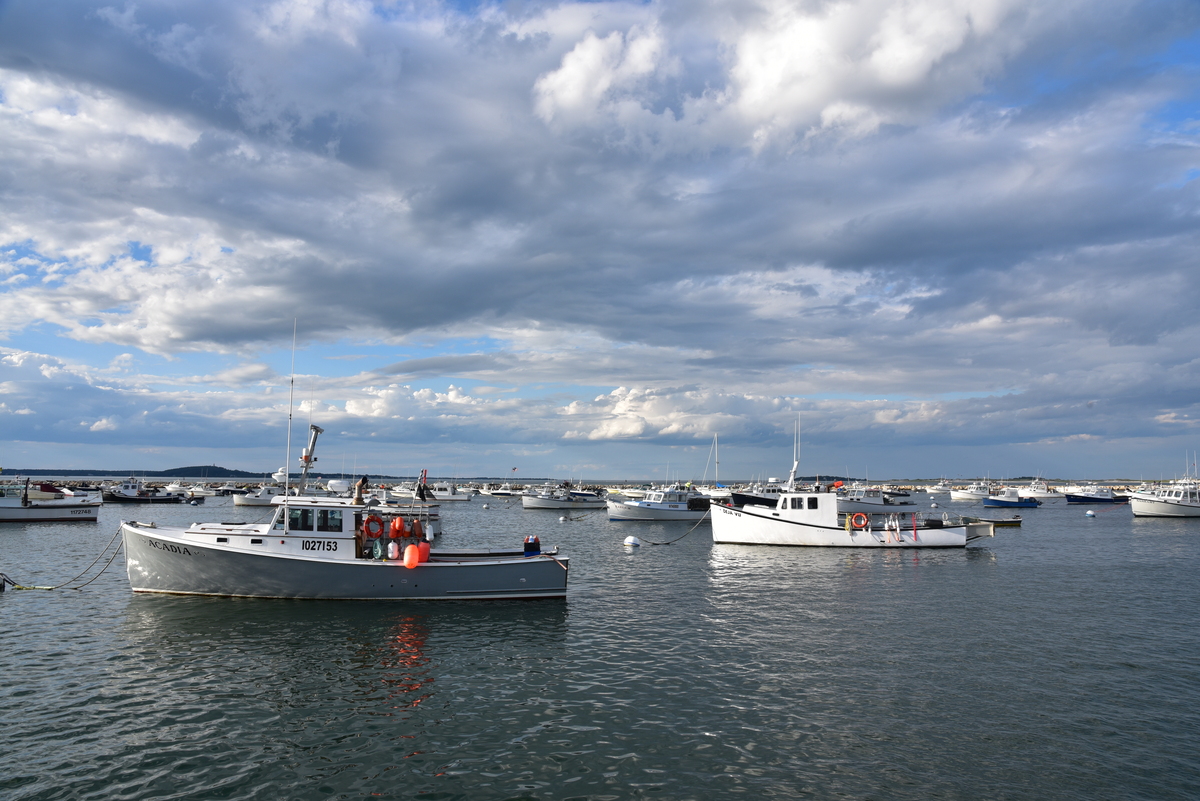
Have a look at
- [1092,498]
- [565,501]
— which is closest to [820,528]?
[565,501]

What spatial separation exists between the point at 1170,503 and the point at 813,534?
5575cm

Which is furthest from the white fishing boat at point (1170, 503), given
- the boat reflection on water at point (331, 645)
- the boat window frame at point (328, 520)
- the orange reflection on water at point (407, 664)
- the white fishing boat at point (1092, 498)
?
the boat window frame at point (328, 520)

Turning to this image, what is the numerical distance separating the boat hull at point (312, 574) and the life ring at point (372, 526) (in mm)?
1027

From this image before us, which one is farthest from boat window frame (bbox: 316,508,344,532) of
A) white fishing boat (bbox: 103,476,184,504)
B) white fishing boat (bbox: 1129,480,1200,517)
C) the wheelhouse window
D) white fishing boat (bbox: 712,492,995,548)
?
white fishing boat (bbox: 103,476,184,504)

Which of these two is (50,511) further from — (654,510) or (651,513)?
(654,510)

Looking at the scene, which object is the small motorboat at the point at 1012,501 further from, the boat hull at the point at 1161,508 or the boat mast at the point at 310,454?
the boat mast at the point at 310,454

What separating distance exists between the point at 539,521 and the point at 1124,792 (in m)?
65.4

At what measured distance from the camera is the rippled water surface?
441 inches

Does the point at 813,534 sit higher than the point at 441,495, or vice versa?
the point at 813,534

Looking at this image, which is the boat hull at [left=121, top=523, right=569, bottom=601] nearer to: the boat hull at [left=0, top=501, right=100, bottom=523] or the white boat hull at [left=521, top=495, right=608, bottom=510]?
the boat hull at [left=0, top=501, right=100, bottom=523]

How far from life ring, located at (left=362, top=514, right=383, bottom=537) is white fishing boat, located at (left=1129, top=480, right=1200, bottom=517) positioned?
3312 inches

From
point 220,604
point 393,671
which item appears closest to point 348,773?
point 393,671

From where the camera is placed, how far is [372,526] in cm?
2384

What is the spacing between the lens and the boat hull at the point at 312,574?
75.7 feet
